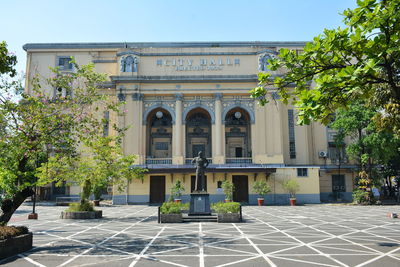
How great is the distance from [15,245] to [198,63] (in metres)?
26.8

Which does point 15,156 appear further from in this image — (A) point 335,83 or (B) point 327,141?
(B) point 327,141

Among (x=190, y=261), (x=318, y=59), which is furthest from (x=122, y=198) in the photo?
(x=318, y=59)

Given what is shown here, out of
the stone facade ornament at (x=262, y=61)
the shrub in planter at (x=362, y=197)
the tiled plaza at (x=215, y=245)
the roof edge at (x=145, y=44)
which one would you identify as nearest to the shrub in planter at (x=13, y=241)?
the tiled plaza at (x=215, y=245)

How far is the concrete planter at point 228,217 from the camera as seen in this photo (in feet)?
52.6

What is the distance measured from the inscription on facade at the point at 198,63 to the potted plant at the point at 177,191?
11740mm

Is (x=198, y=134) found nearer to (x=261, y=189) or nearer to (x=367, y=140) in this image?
(x=261, y=189)

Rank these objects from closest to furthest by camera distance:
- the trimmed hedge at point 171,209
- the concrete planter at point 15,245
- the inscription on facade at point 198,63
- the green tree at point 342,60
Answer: the green tree at point 342,60, the concrete planter at point 15,245, the trimmed hedge at point 171,209, the inscription on facade at point 198,63

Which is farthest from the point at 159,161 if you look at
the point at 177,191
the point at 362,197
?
the point at 362,197

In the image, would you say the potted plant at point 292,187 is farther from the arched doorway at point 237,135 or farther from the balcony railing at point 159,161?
the balcony railing at point 159,161

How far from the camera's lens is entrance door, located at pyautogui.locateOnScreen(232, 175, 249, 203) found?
31.9 metres

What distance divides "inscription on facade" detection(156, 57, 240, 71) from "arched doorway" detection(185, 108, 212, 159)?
16.3 feet

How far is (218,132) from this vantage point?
1256 inches

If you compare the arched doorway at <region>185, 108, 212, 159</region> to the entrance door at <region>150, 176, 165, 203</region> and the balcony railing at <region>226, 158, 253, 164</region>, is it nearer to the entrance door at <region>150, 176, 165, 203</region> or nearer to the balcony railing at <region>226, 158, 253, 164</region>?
the balcony railing at <region>226, 158, 253, 164</region>

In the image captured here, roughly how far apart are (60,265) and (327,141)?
32.8 m
